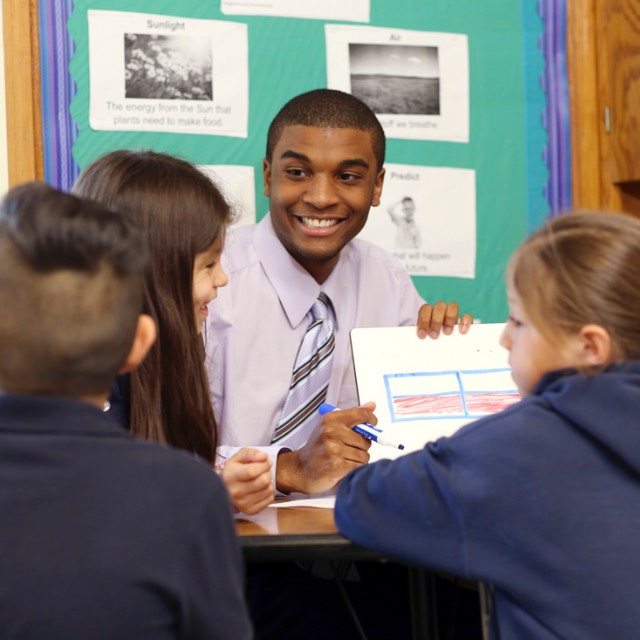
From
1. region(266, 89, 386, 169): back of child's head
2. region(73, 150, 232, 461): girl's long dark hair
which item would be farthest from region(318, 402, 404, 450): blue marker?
region(266, 89, 386, 169): back of child's head

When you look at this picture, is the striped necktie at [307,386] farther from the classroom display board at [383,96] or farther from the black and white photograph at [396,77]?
the black and white photograph at [396,77]

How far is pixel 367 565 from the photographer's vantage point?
2.08 metres

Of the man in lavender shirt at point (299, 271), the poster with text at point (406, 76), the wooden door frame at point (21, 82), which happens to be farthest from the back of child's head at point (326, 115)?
the wooden door frame at point (21, 82)

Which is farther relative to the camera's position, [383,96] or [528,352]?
[383,96]

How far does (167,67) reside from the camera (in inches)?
91.3

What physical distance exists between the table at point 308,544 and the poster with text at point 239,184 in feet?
→ 3.53

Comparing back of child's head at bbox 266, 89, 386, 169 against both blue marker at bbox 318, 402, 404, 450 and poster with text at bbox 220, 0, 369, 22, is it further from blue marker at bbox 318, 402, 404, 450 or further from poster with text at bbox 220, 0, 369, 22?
blue marker at bbox 318, 402, 404, 450

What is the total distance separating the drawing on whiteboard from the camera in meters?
1.70

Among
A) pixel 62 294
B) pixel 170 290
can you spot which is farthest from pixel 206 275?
pixel 62 294

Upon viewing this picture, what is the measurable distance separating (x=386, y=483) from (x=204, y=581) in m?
0.33

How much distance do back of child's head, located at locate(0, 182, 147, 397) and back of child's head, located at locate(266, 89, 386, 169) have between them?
1.30 m

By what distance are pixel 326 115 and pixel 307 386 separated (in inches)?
23.8

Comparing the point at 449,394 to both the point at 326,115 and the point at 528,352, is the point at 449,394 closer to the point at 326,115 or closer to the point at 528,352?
the point at 528,352

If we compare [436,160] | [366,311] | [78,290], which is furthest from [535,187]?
[78,290]
